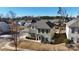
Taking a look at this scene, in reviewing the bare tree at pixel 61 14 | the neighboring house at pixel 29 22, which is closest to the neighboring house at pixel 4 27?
the neighboring house at pixel 29 22

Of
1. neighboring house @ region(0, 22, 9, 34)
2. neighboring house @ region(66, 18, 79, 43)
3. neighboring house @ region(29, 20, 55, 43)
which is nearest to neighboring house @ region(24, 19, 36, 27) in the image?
neighboring house @ region(29, 20, 55, 43)

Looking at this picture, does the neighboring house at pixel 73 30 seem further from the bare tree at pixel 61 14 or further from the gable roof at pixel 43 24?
the gable roof at pixel 43 24

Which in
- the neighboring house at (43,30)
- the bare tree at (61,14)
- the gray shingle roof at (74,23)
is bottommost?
the neighboring house at (43,30)

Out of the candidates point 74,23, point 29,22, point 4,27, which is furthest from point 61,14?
point 4,27

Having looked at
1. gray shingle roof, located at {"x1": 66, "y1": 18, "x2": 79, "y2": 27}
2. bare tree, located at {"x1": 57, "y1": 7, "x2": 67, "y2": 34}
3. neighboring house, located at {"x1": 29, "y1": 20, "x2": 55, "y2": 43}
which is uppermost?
bare tree, located at {"x1": 57, "y1": 7, "x2": 67, "y2": 34}

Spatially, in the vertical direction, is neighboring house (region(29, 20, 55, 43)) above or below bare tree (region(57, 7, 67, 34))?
below

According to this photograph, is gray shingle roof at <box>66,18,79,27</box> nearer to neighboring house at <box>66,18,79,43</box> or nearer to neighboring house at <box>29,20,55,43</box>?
neighboring house at <box>66,18,79,43</box>
